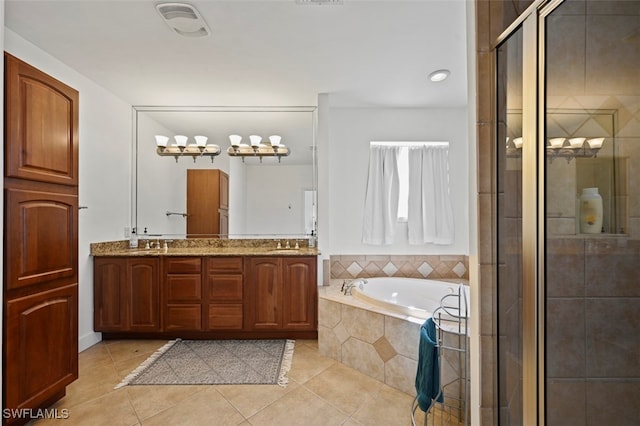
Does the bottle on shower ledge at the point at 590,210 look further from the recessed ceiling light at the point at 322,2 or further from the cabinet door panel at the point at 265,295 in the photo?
the cabinet door panel at the point at 265,295

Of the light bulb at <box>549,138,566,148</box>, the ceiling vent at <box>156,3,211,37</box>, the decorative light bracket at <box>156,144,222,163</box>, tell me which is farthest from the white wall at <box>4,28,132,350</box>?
the light bulb at <box>549,138,566,148</box>

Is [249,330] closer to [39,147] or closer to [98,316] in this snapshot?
[98,316]

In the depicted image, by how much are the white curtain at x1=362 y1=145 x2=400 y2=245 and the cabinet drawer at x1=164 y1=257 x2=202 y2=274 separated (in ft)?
5.77

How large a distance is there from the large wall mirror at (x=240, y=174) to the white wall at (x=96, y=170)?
19cm

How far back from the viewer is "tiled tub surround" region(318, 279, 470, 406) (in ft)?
6.43

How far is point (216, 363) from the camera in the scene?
2.40 metres

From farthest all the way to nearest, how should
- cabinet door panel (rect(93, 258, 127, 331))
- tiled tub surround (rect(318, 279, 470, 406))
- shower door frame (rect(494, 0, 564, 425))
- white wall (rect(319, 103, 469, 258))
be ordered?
1. white wall (rect(319, 103, 469, 258))
2. cabinet door panel (rect(93, 258, 127, 331))
3. tiled tub surround (rect(318, 279, 470, 406))
4. shower door frame (rect(494, 0, 564, 425))

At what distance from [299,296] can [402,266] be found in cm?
124

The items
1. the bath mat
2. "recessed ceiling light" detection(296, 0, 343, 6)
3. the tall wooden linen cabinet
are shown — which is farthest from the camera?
the bath mat

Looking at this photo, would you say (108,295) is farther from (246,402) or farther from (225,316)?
(246,402)

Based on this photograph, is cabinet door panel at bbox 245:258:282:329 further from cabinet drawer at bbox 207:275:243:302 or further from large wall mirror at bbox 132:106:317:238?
large wall mirror at bbox 132:106:317:238

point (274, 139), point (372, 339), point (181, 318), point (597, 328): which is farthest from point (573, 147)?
point (181, 318)

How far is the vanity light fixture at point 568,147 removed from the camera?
1102mm

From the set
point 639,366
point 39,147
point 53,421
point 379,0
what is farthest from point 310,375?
point 379,0
